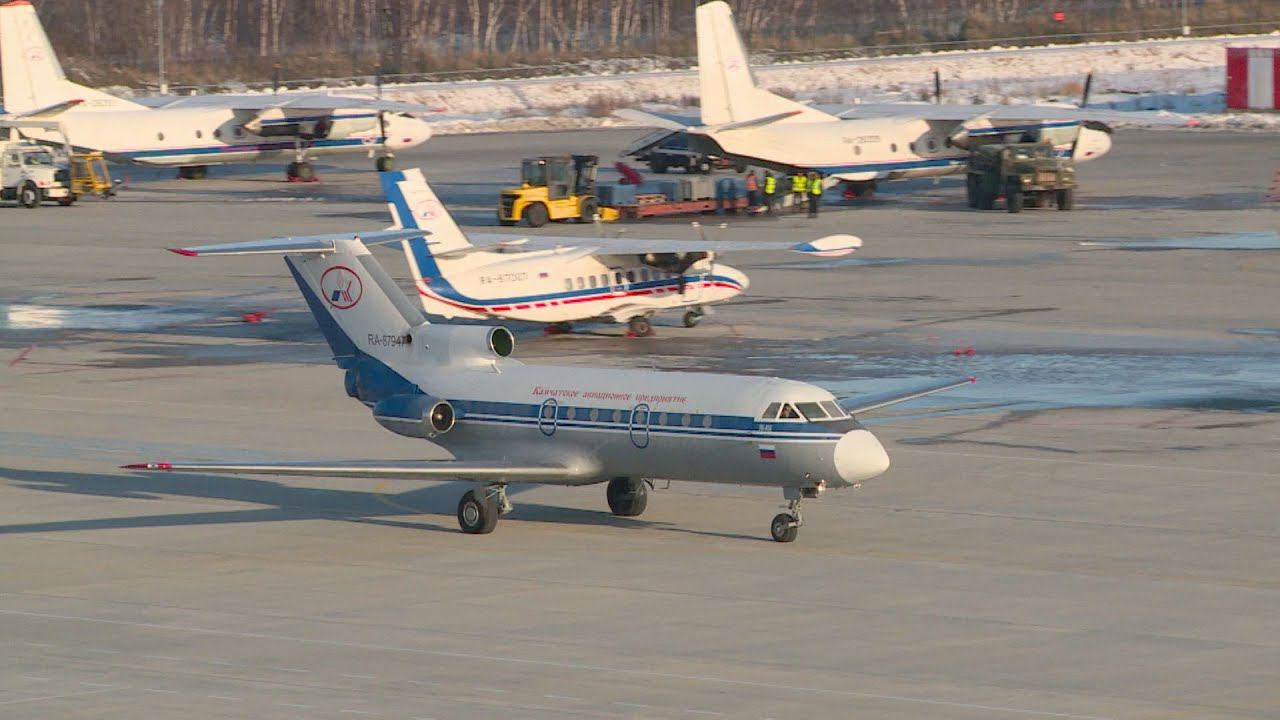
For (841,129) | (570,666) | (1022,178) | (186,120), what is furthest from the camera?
(186,120)

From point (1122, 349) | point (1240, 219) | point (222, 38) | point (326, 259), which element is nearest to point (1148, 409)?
point (1122, 349)

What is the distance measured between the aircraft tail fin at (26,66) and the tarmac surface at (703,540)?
118ft

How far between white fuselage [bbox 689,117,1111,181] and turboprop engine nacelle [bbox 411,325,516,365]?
48.4 meters

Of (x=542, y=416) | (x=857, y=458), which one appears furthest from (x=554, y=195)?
(x=857, y=458)

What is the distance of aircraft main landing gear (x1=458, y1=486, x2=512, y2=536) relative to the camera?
2728 centimetres

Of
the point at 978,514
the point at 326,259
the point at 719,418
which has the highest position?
the point at 326,259

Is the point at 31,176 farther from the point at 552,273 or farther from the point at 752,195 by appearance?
the point at 552,273

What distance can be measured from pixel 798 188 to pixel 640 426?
170 ft

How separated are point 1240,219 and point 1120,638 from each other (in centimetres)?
5322

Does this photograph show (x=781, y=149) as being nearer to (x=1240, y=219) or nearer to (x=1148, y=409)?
(x=1240, y=219)

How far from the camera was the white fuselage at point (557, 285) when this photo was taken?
44.6 meters

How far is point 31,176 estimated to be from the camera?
271ft

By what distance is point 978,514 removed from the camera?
94.0 ft

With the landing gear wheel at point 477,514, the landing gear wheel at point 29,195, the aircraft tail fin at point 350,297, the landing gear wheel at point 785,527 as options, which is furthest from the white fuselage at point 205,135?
the landing gear wheel at point 785,527
